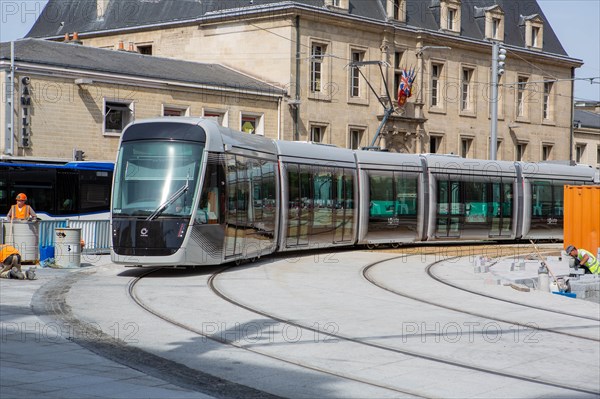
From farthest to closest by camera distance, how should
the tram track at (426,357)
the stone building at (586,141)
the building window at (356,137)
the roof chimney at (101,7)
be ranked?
1. the stone building at (586,141)
2. the roof chimney at (101,7)
3. the building window at (356,137)
4. the tram track at (426,357)

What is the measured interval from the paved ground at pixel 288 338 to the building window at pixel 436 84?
117ft

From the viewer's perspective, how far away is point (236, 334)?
40.8 feet

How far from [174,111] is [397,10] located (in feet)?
53.3

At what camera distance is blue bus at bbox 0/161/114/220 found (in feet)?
99.2

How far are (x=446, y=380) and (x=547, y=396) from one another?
1051 millimetres

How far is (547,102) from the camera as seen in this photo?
207 feet

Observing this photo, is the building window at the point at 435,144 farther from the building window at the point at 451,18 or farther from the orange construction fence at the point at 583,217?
the orange construction fence at the point at 583,217

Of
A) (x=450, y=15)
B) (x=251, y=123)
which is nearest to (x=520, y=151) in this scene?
(x=450, y=15)

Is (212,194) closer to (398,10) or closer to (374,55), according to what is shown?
(374,55)

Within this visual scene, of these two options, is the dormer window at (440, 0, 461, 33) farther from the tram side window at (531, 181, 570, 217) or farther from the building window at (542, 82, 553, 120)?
the tram side window at (531, 181, 570, 217)

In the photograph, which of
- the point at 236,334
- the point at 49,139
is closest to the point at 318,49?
the point at 49,139

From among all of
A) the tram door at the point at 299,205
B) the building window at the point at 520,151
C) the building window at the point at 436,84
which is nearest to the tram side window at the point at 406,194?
the tram door at the point at 299,205

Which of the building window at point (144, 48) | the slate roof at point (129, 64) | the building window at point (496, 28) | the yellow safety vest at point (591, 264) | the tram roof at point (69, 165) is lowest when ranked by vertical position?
the yellow safety vest at point (591, 264)

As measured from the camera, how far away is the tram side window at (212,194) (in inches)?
741
